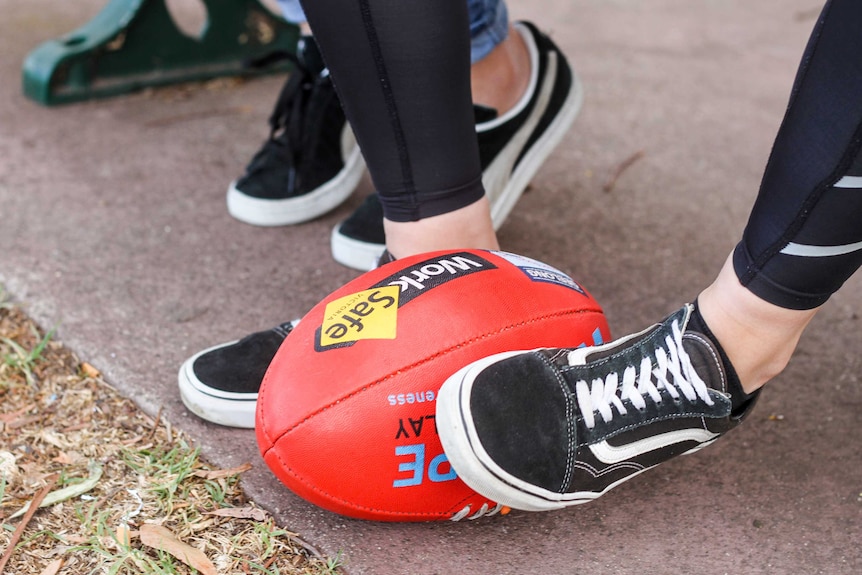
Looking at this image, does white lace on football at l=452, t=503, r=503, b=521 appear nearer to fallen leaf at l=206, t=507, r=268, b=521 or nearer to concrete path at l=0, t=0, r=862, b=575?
concrete path at l=0, t=0, r=862, b=575

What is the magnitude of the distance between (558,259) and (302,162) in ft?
1.88

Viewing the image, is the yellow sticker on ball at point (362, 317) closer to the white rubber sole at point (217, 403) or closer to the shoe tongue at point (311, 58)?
the white rubber sole at point (217, 403)

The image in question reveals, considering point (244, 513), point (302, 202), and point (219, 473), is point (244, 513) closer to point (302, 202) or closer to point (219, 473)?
point (219, 473)

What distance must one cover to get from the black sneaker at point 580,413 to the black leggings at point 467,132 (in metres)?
0.13

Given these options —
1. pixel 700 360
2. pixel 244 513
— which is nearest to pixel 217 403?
pixel 244 513

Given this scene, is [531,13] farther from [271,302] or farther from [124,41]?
[271,302]

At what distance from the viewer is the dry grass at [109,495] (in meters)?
0.98

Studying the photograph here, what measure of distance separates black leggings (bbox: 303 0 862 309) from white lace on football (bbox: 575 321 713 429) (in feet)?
0.40

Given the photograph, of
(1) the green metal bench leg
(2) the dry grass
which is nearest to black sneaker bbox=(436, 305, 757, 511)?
(2) the dry grass

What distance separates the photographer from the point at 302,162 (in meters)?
1.76

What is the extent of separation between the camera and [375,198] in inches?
64.0

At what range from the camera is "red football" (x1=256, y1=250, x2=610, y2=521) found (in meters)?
0.94

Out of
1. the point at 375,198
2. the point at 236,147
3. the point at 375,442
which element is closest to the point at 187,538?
the point at 375,442

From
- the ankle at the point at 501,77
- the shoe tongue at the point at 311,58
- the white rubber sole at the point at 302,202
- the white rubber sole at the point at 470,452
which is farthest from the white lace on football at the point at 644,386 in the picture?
the shoe tongue at the point at 311,58
